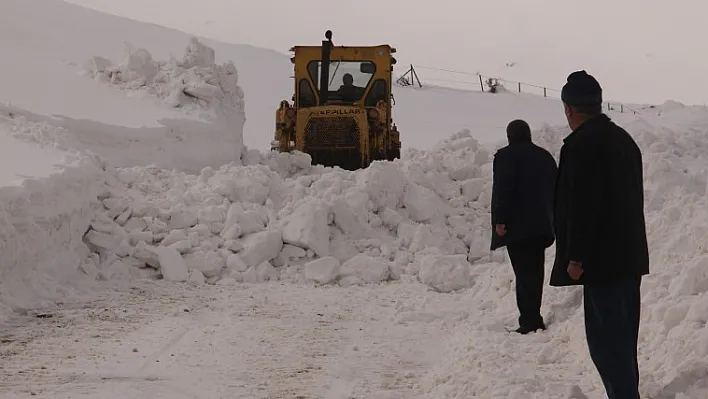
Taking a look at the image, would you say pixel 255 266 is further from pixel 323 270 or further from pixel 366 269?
pixel 366 269

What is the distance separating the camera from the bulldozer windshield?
13.8 m

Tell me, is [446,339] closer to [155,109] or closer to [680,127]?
[155,109]

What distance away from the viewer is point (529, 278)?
5.75m

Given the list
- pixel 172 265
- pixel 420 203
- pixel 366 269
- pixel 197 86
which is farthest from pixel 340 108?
pixel 172 265

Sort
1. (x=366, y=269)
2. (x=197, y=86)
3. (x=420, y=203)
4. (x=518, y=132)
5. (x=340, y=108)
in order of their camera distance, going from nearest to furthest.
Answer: (x=518, y=132)
(x=366, y=269)
(x=420, y=203)
(x=340, y=108)
(x=197, y=86)

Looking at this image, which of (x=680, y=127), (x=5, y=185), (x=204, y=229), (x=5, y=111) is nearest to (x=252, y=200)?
(x=204, y=229)

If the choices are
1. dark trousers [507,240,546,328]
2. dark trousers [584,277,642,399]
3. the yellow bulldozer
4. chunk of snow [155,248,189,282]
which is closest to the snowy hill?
chunk of snow [155,248,189,282]

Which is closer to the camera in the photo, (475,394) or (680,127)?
(475,394)

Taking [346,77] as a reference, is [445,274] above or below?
below

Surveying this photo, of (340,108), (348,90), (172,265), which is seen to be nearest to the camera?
(172,265)

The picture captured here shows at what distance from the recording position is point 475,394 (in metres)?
4.27

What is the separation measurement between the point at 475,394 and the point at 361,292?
11.9 feet

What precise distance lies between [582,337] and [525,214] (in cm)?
107

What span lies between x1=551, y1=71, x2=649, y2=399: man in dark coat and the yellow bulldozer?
919cm
